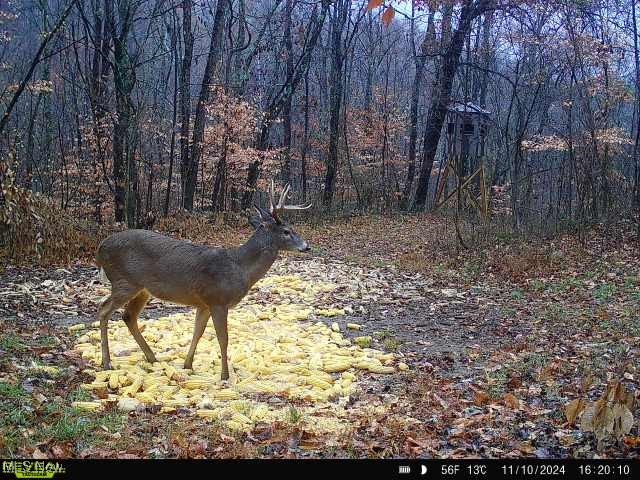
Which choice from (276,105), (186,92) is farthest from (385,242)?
(186,92)

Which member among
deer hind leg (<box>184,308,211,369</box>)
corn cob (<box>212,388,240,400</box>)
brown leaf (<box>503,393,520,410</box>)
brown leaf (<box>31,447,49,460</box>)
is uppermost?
deer hind leg (<box>184,308,211,369</box>)

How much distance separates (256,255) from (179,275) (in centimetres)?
83

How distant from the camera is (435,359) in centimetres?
712

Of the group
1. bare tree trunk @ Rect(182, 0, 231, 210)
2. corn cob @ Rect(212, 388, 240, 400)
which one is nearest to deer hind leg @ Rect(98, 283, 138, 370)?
corn cob @ Rect(212, 388, 240, 400)

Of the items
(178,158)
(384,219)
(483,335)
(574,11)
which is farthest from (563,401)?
(178,158)

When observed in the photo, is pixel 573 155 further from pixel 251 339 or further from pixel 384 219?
pixel 251 339

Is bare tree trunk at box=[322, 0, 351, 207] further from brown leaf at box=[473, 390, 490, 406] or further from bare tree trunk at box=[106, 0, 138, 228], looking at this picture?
brown leaf at box=[473, 390, 490, 406]

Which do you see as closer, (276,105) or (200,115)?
(200,115)

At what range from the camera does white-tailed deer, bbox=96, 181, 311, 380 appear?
6449mm

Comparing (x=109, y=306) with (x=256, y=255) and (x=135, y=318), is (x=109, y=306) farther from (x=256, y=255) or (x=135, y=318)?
(x=256, y=255)

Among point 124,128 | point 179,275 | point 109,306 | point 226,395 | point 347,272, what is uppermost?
point 124,128

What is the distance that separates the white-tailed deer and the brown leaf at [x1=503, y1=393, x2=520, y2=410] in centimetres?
261

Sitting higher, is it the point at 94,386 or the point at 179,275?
the point at 179,275

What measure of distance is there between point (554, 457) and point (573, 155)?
12.7 metres
